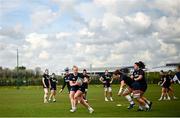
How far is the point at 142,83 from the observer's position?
22.1m

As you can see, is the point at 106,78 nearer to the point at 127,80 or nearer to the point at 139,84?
the point at 127,80

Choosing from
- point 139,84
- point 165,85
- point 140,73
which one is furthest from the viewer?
point 165,85

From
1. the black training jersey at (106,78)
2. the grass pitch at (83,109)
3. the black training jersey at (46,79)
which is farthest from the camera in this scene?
the black training jersey at (106,78)

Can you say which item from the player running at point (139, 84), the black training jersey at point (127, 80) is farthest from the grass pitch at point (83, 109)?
the black training jersey at point (127, 80)

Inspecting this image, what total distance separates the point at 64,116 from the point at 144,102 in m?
4.55

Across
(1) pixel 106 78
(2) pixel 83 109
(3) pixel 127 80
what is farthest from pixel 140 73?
(1) pixel 106 78

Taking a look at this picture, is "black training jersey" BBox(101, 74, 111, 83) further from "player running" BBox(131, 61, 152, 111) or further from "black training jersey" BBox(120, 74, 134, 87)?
"player running" BBox(131, 61, 152, 111)

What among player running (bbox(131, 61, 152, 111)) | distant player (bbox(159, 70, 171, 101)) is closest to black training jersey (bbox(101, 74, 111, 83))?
distant player (bbox(159, 70, 171, 101))

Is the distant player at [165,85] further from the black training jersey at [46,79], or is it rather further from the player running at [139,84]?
the player running at [139,84]

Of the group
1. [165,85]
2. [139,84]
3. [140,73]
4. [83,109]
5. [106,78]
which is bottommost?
[83,109]

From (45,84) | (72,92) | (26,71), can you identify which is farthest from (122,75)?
(26,71)

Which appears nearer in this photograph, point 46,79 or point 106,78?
point 46,79

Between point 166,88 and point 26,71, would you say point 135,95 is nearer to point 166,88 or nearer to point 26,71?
point 166,88

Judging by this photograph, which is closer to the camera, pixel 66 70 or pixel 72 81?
pixel 72 81
